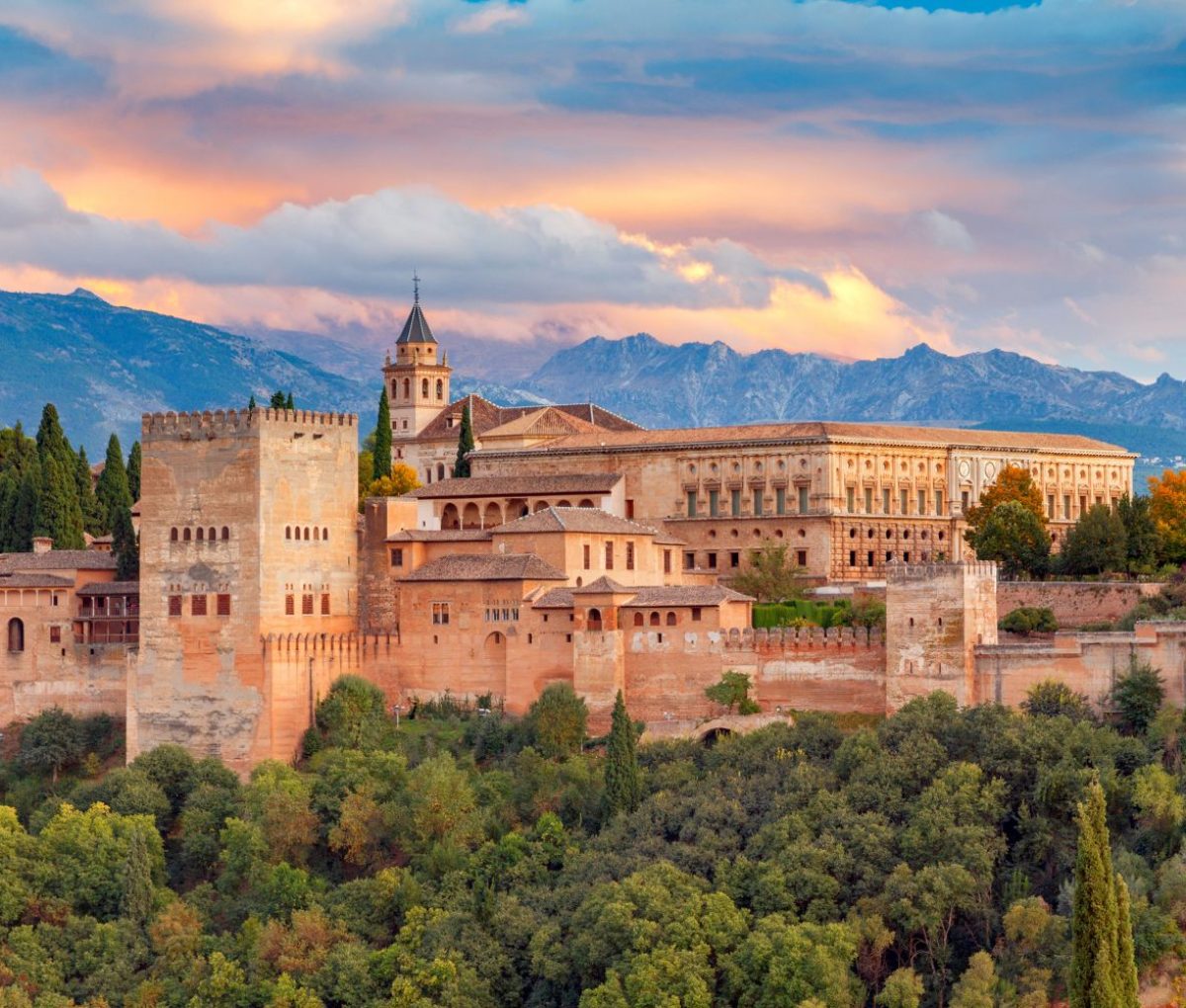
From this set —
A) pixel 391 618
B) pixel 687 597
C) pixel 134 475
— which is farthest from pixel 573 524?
pixel 134 475

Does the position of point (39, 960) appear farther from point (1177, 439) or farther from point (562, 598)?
point (1177, 439)

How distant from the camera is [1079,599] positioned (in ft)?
197

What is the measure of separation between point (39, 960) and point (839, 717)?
17.9m

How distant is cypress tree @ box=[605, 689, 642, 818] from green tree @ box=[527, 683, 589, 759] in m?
2.92

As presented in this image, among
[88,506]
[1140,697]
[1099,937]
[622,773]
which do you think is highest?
[88,506]

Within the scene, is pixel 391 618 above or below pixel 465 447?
below

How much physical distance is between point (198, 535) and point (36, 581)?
21.1 ft

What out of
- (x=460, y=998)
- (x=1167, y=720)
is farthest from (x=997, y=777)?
(x=460, y=998)

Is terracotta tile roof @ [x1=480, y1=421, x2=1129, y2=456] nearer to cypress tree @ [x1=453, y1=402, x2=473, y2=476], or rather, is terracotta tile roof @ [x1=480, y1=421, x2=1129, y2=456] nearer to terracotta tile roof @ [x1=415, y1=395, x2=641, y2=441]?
cypress tree @ [x1=453, y1=402, x2=473, y2=476]

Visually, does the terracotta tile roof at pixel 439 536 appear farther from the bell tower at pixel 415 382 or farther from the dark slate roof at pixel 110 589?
the bell tower at pixel 415 382

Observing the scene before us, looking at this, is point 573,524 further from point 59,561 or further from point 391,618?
point 59,561

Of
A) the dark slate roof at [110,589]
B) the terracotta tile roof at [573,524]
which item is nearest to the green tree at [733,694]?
the terracotta tile roof at [573,524]

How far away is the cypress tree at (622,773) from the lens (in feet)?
169

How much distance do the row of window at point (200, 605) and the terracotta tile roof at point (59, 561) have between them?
5862 millimetres
